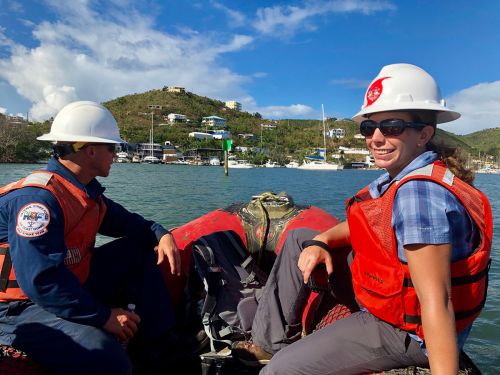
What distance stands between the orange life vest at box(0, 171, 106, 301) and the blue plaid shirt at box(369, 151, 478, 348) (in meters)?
1.43

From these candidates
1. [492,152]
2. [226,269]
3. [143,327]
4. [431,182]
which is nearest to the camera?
[431,182]

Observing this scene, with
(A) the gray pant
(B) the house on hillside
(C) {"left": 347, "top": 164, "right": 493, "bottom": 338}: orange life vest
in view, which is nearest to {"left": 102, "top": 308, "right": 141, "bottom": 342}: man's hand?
(A) the gray pant

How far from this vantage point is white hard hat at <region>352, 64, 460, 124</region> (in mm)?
1647

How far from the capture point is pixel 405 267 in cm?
151

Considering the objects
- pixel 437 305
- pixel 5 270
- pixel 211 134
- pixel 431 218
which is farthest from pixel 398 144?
pixel 211 134

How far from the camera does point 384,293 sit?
63.2 inches

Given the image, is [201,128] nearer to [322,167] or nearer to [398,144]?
[322,167]

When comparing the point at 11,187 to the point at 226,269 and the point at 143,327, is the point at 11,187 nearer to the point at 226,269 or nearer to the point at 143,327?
the point at 143,327

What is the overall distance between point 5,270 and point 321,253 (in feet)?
4.68

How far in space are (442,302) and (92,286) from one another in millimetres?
1773

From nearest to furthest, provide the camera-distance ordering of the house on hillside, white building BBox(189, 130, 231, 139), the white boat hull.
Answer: the white boat hull < white building BBox(189, 130, 231, 139) < the house on hillside

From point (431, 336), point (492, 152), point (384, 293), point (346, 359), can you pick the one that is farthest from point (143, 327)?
point (492, 152)

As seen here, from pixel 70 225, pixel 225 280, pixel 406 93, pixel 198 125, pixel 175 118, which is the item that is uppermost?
pixel 175 118

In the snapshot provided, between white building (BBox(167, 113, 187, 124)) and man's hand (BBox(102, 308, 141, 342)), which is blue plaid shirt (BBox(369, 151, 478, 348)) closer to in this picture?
man's hand (BBox(102, 308, 141, 342))
